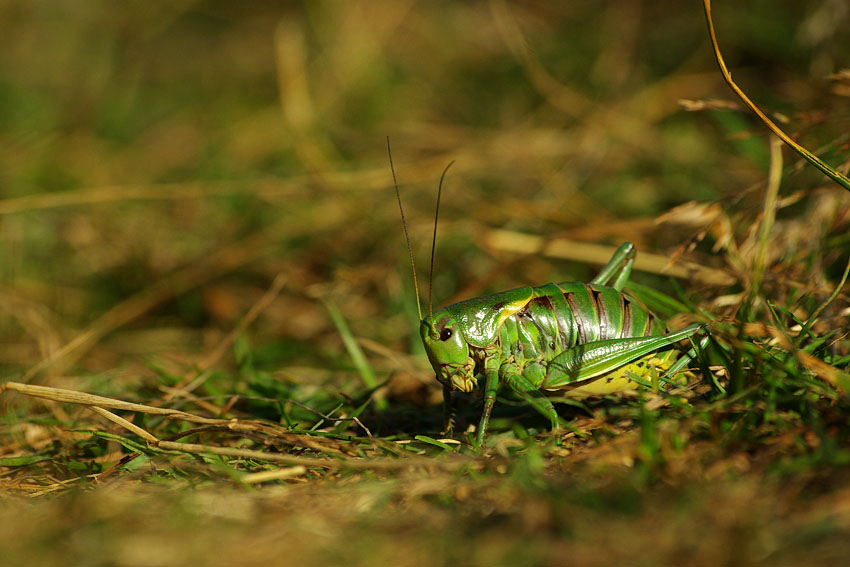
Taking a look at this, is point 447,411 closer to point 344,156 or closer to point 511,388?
point 511,388

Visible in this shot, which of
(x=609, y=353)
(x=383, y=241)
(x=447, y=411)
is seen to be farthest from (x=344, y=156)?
(x=609, y=353)

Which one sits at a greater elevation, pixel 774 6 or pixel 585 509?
pixel 774 6

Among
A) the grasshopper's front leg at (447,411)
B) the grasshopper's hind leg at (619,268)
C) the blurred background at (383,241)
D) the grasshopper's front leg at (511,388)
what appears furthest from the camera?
the grasshopper's hind leg at (619,268)

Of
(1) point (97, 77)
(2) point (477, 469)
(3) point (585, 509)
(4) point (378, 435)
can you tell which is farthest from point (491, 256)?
(1) point (97, 77)

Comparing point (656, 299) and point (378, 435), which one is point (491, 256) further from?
point (378, 435)

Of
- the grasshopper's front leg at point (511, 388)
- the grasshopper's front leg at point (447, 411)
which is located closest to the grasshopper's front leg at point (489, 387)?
the grasshopper's front leg at point (511, 388)

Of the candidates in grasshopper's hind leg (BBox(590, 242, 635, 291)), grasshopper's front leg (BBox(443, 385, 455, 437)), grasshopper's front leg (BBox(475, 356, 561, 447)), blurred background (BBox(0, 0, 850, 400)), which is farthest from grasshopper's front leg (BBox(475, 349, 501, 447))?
blurred background (BBox(0, 0, 850, 400))

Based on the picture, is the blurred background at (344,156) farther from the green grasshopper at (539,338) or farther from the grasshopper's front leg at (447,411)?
the green grasshopper at (539,338)
